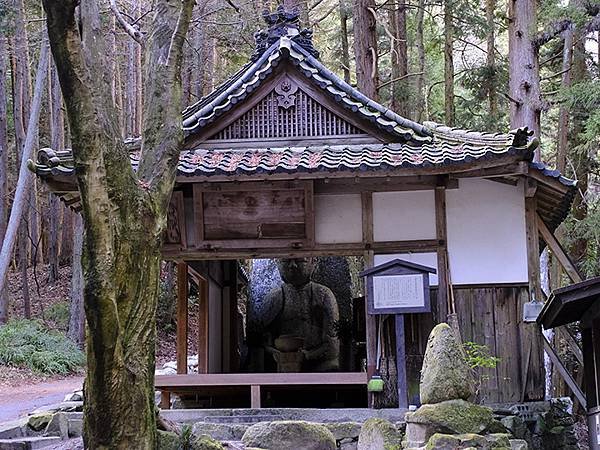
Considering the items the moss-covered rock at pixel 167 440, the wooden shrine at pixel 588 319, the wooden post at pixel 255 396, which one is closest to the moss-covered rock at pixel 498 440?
the wooden shrine at pixel 588 319

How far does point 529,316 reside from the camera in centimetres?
916

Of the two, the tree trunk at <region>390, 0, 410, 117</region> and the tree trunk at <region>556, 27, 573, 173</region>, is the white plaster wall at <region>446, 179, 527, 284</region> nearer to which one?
the tree trunk at <region>556, 27, 573, 173</region>

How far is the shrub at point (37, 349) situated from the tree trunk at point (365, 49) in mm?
10039

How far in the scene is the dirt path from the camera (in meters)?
12.8

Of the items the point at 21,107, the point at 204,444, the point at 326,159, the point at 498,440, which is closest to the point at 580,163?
the point at 326,159

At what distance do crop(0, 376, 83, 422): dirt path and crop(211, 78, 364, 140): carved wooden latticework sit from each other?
6007 millimetres

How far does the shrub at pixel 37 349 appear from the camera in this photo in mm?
17922

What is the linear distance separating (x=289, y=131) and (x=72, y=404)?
16.0ft

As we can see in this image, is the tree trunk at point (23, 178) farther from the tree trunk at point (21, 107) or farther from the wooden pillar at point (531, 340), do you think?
the wooden pillar at point (531, 340)

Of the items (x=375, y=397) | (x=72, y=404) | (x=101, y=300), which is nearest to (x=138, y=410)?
(x=101, y=300)

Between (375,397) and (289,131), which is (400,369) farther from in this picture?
(289,131)

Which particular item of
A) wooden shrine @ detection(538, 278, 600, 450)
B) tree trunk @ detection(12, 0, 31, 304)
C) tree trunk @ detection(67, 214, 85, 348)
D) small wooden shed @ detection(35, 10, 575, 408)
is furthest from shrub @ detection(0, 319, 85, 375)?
wooden shrine @ detection(538, 278, 600, 450)

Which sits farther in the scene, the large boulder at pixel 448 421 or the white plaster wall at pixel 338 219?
the white plaster wall at pixel 338 219

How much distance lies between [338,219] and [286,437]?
12.9ft
